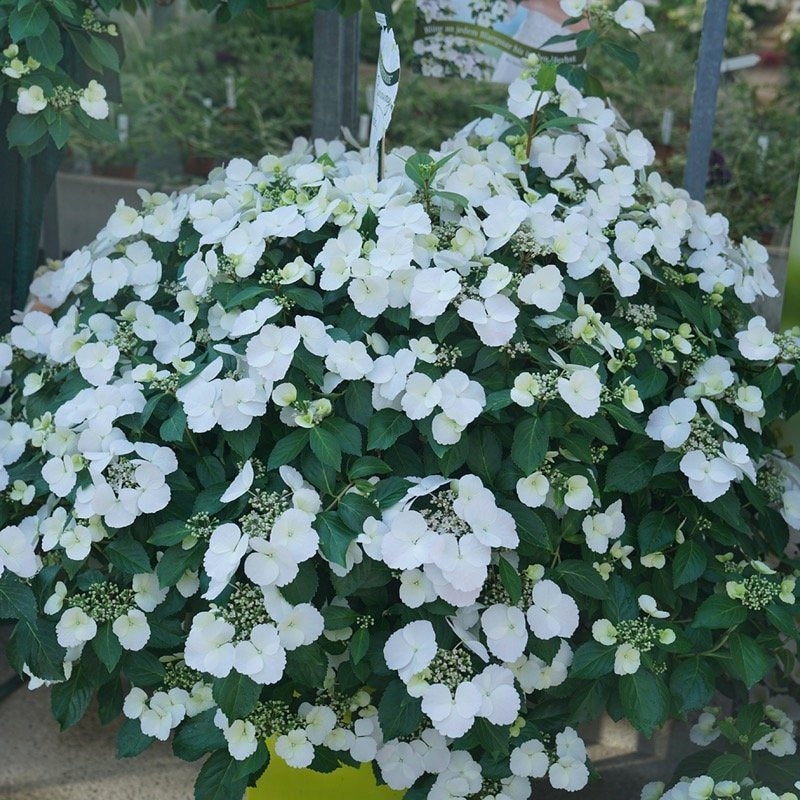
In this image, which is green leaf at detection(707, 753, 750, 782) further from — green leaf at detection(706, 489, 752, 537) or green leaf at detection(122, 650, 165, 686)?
green leaf at detection(122, 650, 165, 686)

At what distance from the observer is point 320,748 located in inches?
51.7

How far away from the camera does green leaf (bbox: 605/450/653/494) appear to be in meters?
1.37

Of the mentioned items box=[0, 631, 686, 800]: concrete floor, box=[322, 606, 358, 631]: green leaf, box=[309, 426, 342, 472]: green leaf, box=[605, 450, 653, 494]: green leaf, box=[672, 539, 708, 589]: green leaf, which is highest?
box=[309, 426, 342, 472]: green leaf

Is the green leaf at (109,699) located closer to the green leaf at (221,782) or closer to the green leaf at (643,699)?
the green leaf at (221,782)

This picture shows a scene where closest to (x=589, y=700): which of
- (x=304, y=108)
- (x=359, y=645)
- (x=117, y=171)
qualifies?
(x=359, y=645)

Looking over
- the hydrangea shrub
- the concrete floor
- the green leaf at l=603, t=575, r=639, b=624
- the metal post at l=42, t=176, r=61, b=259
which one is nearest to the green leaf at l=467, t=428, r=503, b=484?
the hydrangea shrub

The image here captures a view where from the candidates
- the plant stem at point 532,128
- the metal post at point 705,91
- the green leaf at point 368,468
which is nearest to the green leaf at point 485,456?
the green leaf at point 368,468

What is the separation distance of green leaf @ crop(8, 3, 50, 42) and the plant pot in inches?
86.9

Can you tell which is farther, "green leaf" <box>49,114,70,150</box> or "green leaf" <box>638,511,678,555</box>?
"green leaf" <box>49,114,70,150</box>

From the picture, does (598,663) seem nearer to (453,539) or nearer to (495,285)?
(453,539)

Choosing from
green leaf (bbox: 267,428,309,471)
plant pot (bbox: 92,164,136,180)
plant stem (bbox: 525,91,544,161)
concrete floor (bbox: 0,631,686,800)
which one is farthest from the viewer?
plant pot (bbox: 92,164,136,180)

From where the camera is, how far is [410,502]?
49.1 inches

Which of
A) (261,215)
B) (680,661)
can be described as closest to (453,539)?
(680,661)

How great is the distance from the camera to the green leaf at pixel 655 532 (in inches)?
54.4
